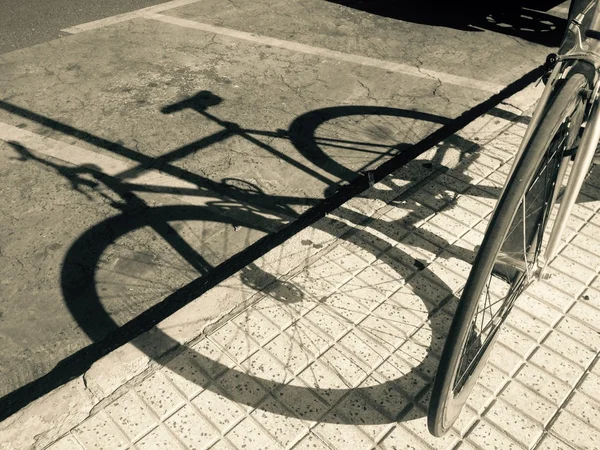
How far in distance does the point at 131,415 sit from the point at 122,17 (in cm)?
676

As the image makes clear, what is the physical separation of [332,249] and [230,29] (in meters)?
4.88

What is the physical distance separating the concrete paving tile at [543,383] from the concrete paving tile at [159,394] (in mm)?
1914

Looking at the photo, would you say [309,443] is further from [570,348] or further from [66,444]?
[570,348]

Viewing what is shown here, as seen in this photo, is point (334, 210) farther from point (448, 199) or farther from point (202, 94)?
point (202, 94)

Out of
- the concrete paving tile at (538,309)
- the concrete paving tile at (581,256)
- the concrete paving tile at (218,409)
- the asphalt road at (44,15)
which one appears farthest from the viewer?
the asphalt road at (44,15)

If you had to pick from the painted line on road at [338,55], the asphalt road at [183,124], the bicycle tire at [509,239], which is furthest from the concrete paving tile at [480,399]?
the painted line on road at [338,55]

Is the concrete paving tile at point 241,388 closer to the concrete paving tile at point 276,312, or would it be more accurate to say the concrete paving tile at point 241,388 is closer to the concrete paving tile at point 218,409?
the concrete paving tile at point 218,409

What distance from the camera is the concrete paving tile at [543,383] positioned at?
3.15m

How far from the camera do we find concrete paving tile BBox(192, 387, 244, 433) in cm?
300

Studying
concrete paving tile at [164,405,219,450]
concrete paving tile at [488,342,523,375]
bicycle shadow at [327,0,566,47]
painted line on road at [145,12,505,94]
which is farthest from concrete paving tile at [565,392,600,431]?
bicycle shadow at [327,0,566,47]

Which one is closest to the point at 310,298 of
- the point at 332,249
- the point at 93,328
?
the point at 332,249

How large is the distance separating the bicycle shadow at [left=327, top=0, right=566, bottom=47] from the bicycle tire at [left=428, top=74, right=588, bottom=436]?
541 cm

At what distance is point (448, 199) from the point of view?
4.55 m

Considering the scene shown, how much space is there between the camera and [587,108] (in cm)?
279
